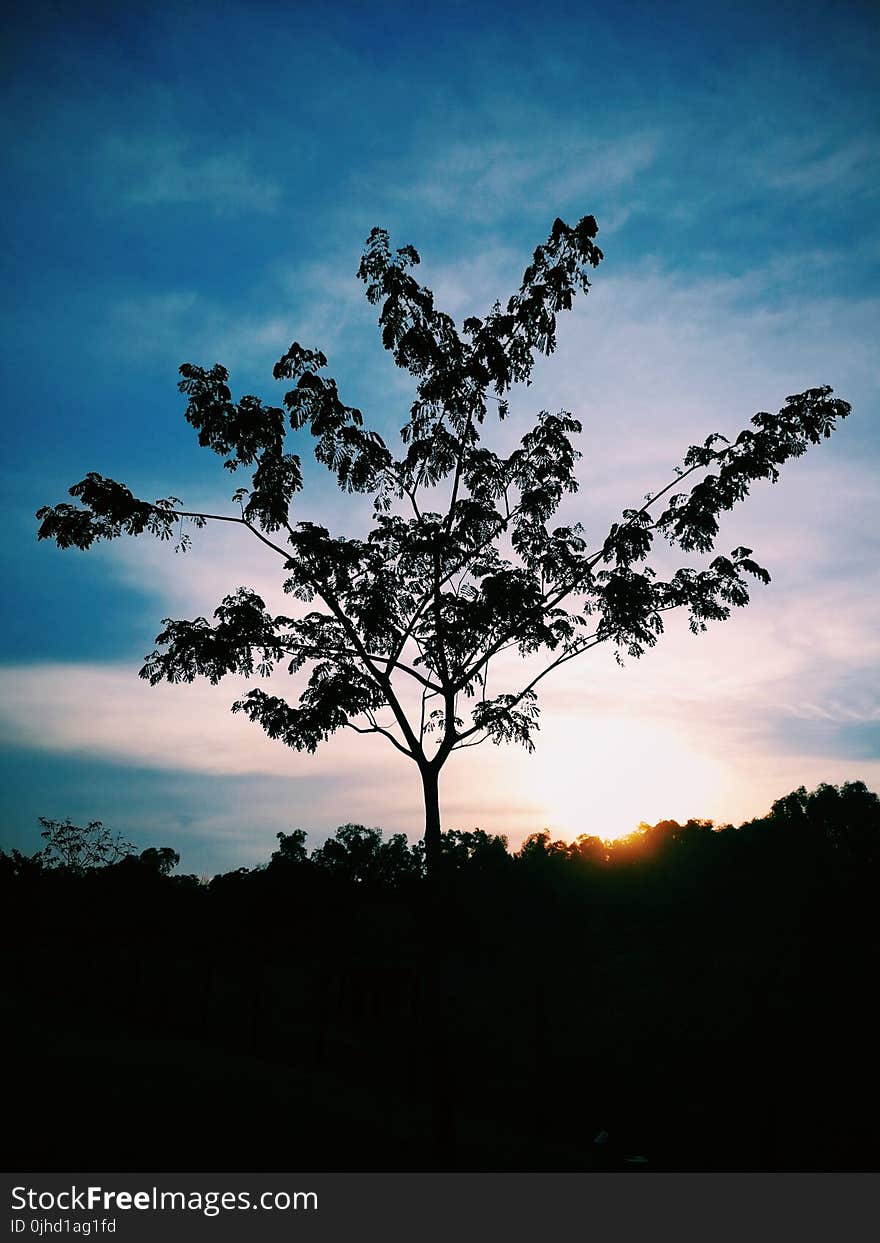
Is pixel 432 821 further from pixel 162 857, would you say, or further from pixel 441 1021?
pixel 162 857

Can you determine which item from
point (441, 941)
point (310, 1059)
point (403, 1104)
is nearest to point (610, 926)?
point (310, 1059)

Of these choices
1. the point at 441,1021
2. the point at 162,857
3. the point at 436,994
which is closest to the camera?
the point at 441,1021

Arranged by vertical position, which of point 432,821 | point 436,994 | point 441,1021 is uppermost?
point 432,821

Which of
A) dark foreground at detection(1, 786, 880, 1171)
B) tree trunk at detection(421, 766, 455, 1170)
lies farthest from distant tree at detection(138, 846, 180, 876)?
tree trunk at detection(421, 766, 455, 1170)

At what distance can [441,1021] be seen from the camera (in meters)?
11.6

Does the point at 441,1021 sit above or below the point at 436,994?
below

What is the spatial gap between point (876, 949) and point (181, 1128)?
2659 cm

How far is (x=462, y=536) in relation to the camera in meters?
13.8

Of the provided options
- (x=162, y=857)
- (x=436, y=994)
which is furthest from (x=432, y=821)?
(x=162, y=857)

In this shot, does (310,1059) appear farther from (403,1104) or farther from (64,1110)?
(64,1110)

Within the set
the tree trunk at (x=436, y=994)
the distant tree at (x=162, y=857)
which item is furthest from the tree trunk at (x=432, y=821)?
the distant tree at (x=162, y=857)

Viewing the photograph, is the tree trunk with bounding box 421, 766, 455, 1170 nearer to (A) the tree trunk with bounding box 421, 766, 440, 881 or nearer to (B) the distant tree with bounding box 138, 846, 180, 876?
(A) the tree trunk with bounding box 421, 766, 440, 881

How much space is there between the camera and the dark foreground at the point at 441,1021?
515 inches

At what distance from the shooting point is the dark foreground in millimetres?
13078
